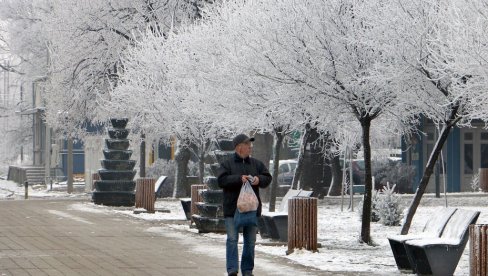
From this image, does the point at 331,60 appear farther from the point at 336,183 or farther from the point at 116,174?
the point at 336,183

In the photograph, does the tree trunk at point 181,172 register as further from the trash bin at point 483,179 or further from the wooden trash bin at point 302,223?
the wooden trash bin at point 302,223

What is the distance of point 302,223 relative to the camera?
59.0 feet

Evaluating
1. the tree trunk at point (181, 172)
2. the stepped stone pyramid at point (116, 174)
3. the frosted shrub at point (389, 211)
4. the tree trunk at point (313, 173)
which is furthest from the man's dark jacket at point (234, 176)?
the tree trunk at point (181, 172)

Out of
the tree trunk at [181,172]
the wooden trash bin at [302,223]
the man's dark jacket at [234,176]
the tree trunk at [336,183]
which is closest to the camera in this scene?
the man's dark jacket at [234,176]

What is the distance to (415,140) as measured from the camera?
44.3 m

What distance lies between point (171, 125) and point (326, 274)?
57.8 ft

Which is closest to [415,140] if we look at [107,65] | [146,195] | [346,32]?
[107,65]

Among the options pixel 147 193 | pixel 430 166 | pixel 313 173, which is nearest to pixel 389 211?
pixel 430 166

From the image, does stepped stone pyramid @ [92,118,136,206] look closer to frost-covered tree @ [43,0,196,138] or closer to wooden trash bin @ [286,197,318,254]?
frost-covered tree @ [43,0,196,138]

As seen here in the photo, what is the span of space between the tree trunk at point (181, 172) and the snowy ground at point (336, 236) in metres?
1.67

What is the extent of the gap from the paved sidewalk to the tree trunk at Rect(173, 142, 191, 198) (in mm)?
12801

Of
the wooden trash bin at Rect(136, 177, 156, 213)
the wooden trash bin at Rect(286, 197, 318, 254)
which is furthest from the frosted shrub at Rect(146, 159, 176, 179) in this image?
the wooden trash bin at Rect(286, 197, 318, 254)

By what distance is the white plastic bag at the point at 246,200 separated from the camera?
13711 millimetres

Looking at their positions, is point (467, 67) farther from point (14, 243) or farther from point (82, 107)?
point (82, 107)
